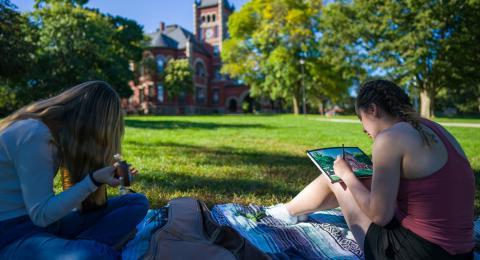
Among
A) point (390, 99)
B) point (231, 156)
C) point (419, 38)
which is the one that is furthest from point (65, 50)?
point (390, 99)

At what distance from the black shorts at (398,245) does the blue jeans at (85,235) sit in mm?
1571

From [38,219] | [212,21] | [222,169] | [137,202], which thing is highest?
[212,21]

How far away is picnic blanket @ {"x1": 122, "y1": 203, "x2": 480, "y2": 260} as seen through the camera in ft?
9.48

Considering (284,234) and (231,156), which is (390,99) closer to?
(284,234)

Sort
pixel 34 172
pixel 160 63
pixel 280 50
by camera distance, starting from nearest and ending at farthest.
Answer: pixel 34 172
pixel 280 50
pixel 160 63

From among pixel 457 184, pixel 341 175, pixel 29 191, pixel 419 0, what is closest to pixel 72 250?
pixel 29 191

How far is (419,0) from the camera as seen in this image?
2292 centimetres

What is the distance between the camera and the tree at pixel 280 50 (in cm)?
3309

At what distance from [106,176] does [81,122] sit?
0.34 metres

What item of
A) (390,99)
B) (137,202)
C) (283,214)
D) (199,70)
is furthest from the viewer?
(199,70)

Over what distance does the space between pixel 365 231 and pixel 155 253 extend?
1.39 meters

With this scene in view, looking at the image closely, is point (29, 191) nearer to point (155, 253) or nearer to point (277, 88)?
point (155, 253)

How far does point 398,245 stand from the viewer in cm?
215

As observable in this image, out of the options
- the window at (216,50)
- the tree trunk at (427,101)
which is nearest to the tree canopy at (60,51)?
the tree trunk at (427,101)
